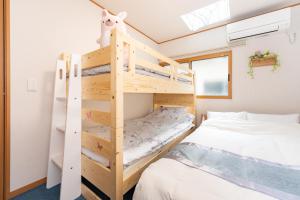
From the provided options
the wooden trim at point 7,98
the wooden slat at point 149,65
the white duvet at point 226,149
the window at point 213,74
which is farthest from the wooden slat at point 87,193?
the window at point 213,74

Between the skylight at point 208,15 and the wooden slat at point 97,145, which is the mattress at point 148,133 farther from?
the skylight at point 208,15

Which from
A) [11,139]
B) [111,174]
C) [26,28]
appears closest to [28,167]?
[11,139]

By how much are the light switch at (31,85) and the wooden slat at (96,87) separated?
0.55 meters

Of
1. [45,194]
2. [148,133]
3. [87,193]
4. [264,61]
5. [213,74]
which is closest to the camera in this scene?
[87,193]

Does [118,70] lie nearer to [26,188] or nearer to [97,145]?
[97,145]

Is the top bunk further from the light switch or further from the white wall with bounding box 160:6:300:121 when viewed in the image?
the white wall with bounding box 160:6:300:121

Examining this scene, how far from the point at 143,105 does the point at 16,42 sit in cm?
203

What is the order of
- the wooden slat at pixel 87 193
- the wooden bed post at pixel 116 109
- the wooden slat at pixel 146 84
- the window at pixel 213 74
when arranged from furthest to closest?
the window at pixel 213 74
the wooden slat at pixel 87 193
the wooden slat at pixel 146 84
the wooden bed post at pixel 116 109

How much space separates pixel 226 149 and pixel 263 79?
1614 mm

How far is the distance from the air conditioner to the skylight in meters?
0.24

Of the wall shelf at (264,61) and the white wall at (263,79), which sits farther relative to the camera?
the wall shelf at (264,61)

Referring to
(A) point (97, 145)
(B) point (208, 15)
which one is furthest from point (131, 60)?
(B) point (208, 15)

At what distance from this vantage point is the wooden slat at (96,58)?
1.04 m

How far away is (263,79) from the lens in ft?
7.14
